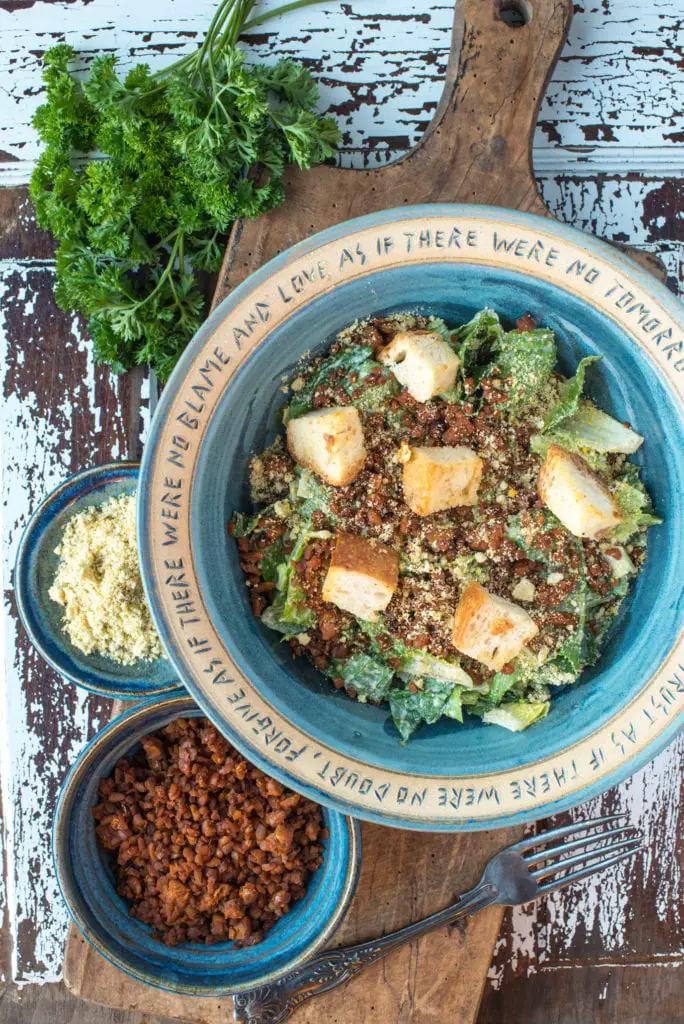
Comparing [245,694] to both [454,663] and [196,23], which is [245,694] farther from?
[196,23]

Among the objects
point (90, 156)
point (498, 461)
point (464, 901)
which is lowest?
point (464, 901)

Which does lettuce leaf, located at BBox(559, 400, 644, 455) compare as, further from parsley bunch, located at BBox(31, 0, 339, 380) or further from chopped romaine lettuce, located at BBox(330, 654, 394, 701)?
parsley bunch, located at BBox(31, 0, 339, 380)

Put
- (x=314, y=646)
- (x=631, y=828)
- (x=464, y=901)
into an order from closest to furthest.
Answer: (x=314, y=646), (x=464, y=901), (x=631, y=828)

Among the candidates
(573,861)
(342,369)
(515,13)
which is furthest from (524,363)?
(573,861)

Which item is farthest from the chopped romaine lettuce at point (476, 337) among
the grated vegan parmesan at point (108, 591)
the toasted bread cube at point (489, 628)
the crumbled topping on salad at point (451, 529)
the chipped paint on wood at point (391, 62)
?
the grated vegan parmesan at point (108, 591)

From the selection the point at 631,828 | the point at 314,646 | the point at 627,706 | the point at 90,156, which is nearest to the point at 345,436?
the point at 314,646
